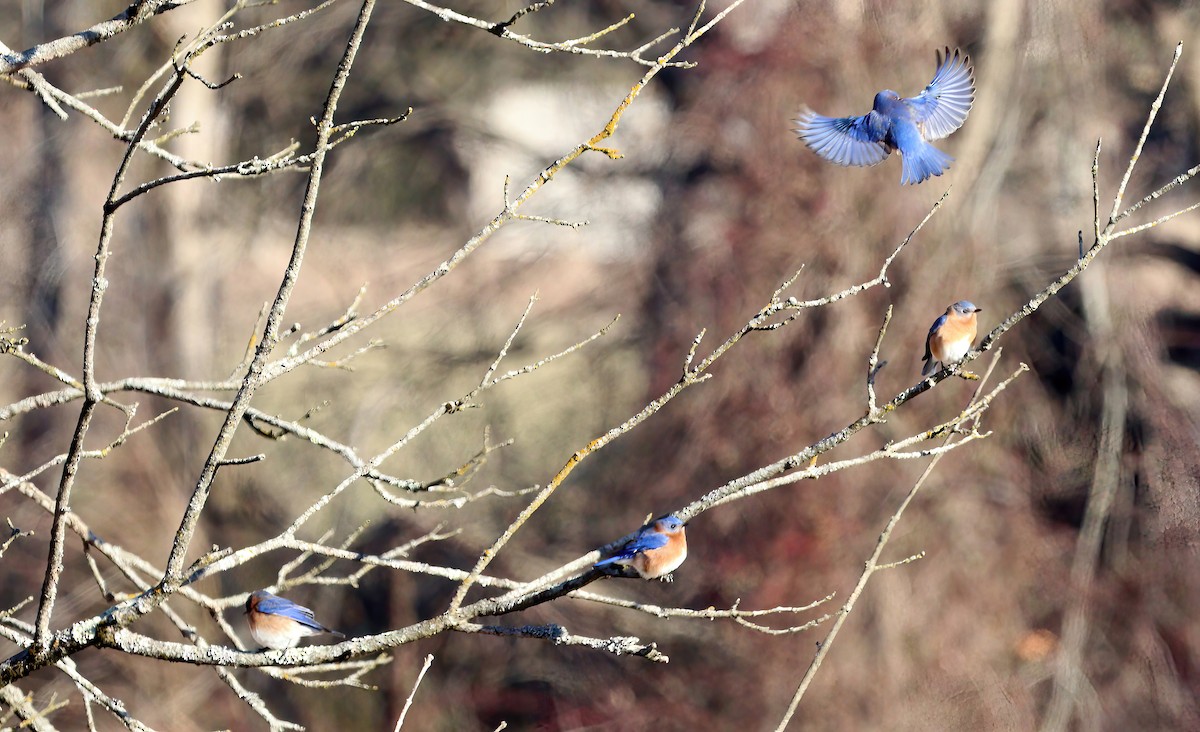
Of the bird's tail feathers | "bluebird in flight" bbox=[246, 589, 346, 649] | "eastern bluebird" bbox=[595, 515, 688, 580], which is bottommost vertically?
"eastern bluebird" bbox=[595, 515, 688, 580]

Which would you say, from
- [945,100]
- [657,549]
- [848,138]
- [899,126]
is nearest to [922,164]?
[899,126]

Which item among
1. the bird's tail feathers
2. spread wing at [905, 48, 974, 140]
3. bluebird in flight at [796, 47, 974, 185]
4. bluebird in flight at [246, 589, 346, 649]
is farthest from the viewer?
bluebird in flight at [246, 589, 346, 649]

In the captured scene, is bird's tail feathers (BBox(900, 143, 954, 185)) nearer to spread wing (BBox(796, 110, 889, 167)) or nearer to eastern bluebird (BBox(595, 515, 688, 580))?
spread wing (BBox(796, 110, 889, 167))

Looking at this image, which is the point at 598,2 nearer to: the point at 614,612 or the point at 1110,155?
the point at 1110,155

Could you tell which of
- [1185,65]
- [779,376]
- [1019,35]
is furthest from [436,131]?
[1185,65]

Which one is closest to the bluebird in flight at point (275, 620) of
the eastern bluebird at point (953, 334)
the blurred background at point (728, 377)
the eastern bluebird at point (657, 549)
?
the eastern bluebird at point (657, 549)

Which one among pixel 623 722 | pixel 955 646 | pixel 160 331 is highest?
pixel 160 331

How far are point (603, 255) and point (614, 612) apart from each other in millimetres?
2345

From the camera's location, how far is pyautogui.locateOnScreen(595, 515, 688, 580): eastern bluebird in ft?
8.99

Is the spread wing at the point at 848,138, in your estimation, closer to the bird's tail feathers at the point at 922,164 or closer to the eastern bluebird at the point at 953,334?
the bird's tail feathers at the point at 922,164

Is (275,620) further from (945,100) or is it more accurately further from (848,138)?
(945,100)

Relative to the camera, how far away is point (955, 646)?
6.70 meters

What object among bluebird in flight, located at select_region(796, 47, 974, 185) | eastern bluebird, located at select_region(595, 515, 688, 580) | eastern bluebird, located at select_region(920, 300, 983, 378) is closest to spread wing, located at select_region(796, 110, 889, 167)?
bluebird in flight, located at select_region(796, 47, 974, 185)

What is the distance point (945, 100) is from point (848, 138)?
0.35 m
